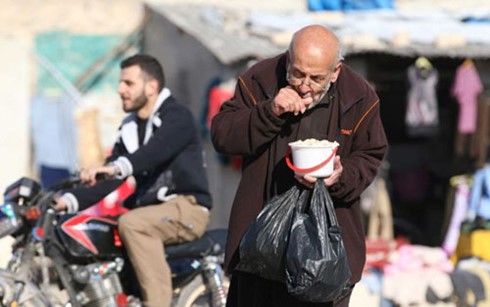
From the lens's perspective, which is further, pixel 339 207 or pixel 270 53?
pixel 270 53

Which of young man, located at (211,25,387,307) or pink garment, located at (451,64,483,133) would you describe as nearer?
young man, located at (211,25,387,307)

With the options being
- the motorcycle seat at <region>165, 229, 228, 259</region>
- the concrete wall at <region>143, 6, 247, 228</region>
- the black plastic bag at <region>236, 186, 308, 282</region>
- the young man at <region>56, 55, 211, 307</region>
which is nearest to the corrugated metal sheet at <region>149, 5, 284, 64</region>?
the concrete wall at <region>143, 6, 247, 228</region>

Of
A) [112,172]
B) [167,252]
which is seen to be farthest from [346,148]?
[167,252]

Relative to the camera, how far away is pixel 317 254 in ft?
12.9

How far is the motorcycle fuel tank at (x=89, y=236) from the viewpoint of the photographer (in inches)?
228

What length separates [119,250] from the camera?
6004 mm

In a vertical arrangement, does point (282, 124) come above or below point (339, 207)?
above

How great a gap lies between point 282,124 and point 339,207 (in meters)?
0.47

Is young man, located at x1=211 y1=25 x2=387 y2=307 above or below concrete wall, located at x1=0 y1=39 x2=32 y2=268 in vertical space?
above

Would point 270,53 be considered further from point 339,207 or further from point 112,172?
point 339,207

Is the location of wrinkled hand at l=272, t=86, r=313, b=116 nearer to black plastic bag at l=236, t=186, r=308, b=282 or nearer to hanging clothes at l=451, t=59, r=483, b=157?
black plastic bag at l=236, t=186, r=308, b=282

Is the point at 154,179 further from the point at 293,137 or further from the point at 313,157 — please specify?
the point at 313,157

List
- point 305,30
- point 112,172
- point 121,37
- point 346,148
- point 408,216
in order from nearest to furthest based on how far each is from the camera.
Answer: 1. point 305,30
2. point 346,148
3. point 112,172
4. point 408,216
5. point 121,37

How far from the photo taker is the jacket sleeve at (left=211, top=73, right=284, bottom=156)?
402 centimetres
